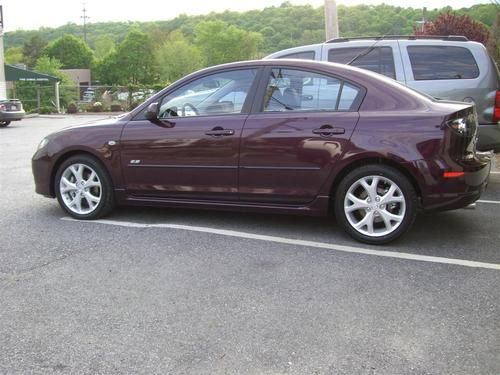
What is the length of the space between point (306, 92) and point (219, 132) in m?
0.87

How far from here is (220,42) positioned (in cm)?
9725

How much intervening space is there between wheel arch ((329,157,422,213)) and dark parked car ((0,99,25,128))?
17420 mm

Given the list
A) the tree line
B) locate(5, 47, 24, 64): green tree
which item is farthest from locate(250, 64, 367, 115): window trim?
locate(5, 47, 24, 64): green tree

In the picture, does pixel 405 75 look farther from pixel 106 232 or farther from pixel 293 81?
pixel 106 232

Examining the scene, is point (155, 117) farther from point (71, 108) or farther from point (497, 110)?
point (71, 108)

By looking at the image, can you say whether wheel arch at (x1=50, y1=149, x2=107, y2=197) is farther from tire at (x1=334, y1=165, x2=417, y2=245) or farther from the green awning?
the green awning

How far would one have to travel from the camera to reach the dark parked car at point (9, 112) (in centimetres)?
1983

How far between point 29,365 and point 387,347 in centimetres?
192

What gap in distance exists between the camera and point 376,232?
16.2 feet

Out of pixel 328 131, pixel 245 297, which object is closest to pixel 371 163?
pixel 328 131

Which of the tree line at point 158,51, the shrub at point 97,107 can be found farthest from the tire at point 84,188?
the tree line at point 158,51

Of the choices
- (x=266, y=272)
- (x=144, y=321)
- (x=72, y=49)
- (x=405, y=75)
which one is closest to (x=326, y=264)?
(x=266, y=272)

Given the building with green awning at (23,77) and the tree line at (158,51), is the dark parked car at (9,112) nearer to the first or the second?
the building with green awning at (23,77)

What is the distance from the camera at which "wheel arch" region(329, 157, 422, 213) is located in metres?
4.83
